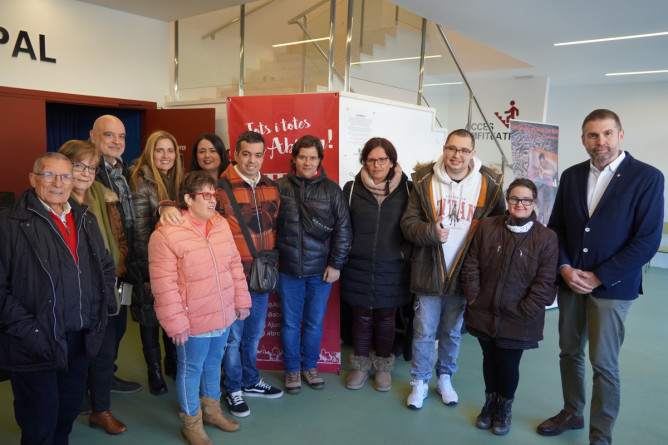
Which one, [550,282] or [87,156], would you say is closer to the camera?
[87,156]

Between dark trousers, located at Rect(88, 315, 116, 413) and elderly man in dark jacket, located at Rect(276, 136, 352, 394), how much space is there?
101 centimetres

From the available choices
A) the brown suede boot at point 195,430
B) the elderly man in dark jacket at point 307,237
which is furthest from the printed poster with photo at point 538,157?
the brown suede boot at point 195,430

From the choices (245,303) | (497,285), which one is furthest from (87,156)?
(497,285)

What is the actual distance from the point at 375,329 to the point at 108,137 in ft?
6.75

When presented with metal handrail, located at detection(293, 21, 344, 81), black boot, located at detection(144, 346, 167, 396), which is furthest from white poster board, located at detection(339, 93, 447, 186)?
black boot, located at detection(144, 346, 167, 396)

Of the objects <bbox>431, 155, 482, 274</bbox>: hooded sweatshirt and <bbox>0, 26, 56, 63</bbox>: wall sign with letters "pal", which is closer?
<bbox>431, 155, 482, 274</bbox>: hooded sweatshirt

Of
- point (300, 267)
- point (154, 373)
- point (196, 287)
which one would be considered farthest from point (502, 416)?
point (154, 373)

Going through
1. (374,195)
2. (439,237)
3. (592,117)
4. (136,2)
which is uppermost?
(136,2)

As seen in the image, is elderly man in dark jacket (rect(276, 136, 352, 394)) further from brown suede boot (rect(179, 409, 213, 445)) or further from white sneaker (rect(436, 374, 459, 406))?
white sneaker (rect(436, 374, 459, 406))

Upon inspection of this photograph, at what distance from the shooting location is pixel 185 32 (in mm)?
5156

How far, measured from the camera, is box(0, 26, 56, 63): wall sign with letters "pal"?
4102 mm

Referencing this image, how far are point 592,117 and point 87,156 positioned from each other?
2.54 m

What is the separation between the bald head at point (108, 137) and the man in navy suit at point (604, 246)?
2.58 meters

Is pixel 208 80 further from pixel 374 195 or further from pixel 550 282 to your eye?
pixel 550 282
